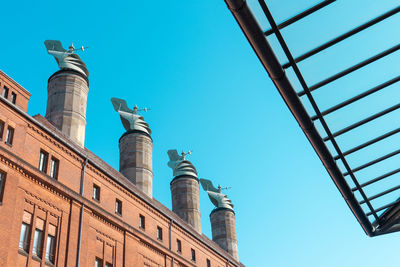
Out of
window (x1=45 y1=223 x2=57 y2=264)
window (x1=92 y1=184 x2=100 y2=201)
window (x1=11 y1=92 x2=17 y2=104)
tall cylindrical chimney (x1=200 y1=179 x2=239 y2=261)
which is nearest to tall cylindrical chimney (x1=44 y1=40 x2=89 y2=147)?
window (x1=92 y1=184 x2=100 y2=201)

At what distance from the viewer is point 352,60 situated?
9180 millimetres

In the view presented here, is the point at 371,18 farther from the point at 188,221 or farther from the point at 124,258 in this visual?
the point at 188,221

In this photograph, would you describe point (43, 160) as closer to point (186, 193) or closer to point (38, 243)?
point (38, 243)

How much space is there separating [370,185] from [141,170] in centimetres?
2619

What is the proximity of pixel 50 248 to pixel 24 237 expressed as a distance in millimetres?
1684

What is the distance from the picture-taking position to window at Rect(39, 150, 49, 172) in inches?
885

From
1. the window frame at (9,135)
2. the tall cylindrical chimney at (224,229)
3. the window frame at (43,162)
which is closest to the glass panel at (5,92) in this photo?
the window frame at (9,135)

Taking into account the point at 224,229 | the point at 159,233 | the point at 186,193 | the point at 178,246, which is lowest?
the point at 178,246

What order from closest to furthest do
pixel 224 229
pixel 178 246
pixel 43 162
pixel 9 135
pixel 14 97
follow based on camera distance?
1. pixel 9 135
2. pixel 43 162
3. pixel 14 97
4. pixel 178 246
5. pixel 224 229

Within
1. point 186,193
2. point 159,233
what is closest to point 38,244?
point 159,233

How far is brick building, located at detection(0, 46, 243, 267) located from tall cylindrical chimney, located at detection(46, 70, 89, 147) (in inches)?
2.6

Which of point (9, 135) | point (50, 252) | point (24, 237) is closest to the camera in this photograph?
point (24, 237)

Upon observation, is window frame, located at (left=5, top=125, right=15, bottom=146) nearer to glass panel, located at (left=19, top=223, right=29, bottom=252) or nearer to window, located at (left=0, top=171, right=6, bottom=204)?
window, located at (left=0, top=171, right=6, bottom=204)

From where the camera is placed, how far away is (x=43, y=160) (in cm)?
2281
